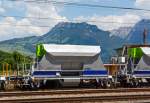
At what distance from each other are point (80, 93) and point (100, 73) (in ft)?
17.7

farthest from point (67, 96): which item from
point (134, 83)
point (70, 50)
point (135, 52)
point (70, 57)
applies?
point (135, 52)

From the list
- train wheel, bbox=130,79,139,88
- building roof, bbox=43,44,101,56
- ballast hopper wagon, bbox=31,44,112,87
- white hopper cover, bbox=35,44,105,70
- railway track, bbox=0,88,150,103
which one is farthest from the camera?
train wheel, bbox=130,79,139,88

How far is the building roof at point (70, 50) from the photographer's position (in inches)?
1141

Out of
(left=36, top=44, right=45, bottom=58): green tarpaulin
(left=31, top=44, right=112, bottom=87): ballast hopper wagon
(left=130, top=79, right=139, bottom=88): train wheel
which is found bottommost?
(left=130, top=79, right=139, bottom=88): train wheel

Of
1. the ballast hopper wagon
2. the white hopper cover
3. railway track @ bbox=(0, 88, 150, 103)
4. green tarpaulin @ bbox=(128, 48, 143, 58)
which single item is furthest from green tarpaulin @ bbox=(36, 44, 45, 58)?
green tarpaulin @ bbox=(128, 48, 143, 58)

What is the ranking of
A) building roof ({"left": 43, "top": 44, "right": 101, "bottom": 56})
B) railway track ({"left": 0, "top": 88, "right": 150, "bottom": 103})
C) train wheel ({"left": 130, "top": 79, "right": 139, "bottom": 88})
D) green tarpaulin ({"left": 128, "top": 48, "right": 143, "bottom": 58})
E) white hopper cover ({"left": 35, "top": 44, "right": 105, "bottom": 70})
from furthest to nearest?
green tarpaulin ({"left": 128, "top": 48, "right": 143, "bottom": 58}) → train wheel ({"left": 130, "top": 79, "right": 139, "bottom": 88}) → building roof ({"left": 43, "top": 44, "right": 101, "bottom": 56}) → white hopper cover ({"left": 35, "top": 44, "right": 105, "bottom": 70}) → railway track ({"left": 0, "top": 88, "right": 150, "bottom": 103})

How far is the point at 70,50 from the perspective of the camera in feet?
96.6

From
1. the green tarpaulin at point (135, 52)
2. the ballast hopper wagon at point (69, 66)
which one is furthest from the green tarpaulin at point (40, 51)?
the green tarpaulin at point (135, 52)

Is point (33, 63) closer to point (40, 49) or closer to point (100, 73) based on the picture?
point (40, 49)

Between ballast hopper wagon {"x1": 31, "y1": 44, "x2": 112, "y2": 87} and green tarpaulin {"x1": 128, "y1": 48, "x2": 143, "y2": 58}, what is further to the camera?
green tarpaulin {"x1": 128, "y1": 48, "x2": 143, "y2": 58}

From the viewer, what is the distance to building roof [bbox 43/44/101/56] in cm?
2897

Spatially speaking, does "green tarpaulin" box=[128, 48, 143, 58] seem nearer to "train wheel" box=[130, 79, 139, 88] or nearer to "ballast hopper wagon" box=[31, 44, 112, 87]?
"train wheel" box=[130, 79, 139, 88]

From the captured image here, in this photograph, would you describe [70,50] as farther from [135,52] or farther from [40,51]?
[135,52]

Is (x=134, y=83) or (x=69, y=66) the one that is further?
(x=134, y=83)
